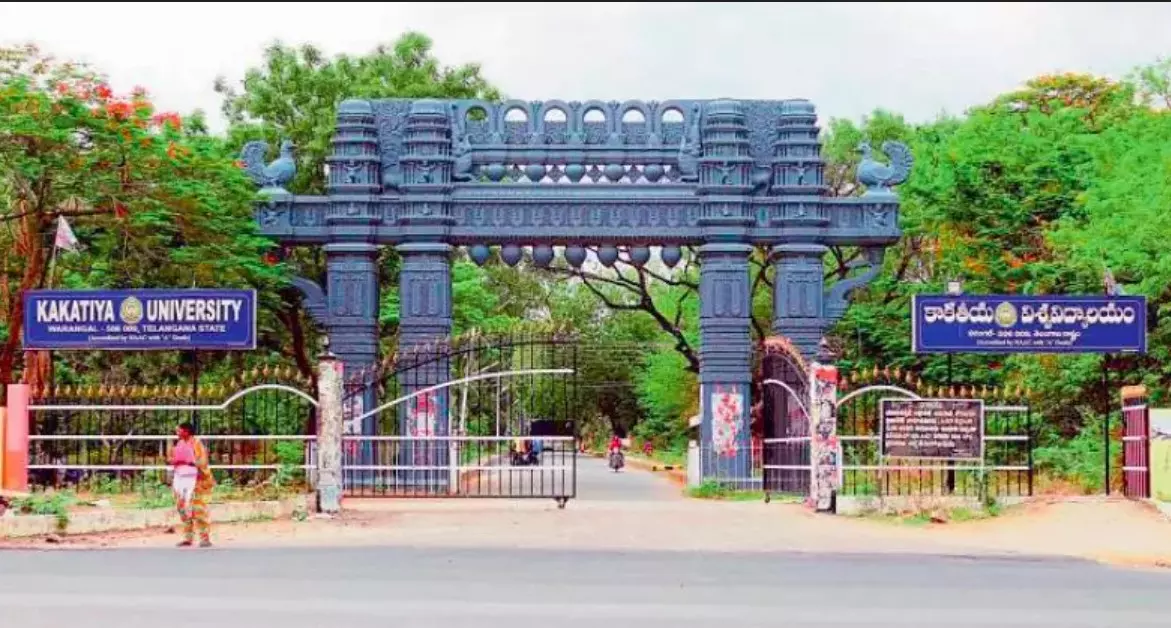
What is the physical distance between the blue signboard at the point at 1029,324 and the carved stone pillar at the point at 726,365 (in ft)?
15.9

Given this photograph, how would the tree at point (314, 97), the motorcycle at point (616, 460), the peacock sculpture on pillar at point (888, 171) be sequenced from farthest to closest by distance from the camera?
the motorcycle at point (616, 460)
the tree at point (314, 97)
the peacock sculpture on pillar at point (888, 171)

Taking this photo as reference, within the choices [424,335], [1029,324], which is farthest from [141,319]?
[1029,324]

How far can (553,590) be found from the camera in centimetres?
1314

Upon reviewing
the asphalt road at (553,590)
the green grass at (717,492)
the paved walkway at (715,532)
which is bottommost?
the green grass at (717,492)

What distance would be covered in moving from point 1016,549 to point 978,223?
1855cm

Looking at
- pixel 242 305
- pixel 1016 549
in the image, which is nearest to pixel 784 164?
pixel 242 305

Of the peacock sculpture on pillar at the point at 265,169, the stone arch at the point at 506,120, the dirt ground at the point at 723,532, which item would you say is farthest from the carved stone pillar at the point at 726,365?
the peacock sculpture on pillar at the point at 265,169

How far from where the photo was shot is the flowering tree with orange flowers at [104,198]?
25375mm

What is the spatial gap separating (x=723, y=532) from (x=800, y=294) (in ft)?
33.1

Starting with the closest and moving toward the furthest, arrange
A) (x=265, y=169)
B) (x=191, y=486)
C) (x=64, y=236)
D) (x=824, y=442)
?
(x=191, y=486) → (x=824, y=442) → (x=64, y=236) → (x=265, y=169)

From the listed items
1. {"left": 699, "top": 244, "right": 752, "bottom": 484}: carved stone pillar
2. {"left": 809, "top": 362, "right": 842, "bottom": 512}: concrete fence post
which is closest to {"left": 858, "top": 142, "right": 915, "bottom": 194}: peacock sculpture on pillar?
{"left": 699, "top": 244, "right": 752, "bottom": 484}: carved stone pillar

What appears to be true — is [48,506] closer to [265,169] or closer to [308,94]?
[265,169]

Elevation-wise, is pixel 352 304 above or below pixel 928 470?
above

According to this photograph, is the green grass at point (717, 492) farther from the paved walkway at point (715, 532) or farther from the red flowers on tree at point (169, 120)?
the red flowers on tree at point (169, 120)
